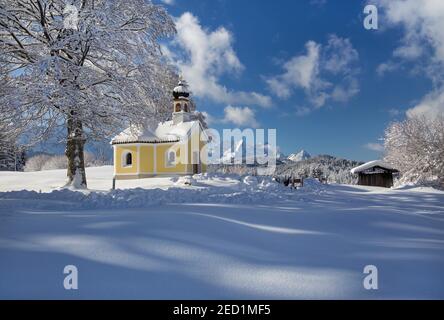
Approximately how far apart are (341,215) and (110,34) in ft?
39.5

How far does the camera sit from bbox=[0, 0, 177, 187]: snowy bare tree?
12883 mm

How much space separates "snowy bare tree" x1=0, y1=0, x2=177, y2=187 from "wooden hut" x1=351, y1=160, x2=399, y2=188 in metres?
29.8

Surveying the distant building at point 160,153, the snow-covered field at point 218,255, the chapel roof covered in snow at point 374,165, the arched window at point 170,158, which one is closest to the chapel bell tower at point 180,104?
the distant building at point 160,153

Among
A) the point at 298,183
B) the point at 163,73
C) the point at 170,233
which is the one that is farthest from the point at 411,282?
the point at 298,183

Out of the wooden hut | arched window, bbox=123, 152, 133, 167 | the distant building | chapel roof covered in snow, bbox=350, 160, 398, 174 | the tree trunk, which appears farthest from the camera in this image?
the wooden hut

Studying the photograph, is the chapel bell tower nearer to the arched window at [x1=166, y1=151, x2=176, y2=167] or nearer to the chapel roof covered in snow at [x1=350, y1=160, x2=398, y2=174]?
the arched window at [x1=166, y1=151, x2=176, y2=167]

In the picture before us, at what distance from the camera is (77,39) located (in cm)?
1311

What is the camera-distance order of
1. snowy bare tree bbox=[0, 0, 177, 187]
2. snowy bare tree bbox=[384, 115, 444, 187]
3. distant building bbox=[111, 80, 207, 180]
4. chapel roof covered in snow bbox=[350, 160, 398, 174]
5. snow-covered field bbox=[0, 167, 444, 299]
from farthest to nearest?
chapel roof covered in snow bbox=[350, 160, 398, 174] < snowy bare tree bbox=[384, 115, 444, 187] < distant building bbox=[111, 80, 207, 180] < snowy bare tree bbox=[0, 0, 177, 187] < snow-covered field bbox=[0, 167, 444, 299]

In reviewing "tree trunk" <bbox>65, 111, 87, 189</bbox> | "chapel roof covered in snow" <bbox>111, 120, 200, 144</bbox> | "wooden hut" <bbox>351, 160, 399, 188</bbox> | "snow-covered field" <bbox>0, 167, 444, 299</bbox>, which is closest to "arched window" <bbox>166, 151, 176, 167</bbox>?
"chapel roof covered in snow" <bbox>111, 120, 200, 144</bbox>

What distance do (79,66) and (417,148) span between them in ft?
100.0

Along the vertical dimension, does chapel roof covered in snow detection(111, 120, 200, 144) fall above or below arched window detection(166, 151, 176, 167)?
above

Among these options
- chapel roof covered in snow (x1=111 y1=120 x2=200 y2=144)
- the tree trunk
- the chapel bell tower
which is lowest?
the tree trunk

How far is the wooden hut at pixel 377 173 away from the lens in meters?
37.9

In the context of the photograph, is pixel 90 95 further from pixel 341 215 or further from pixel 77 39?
pixel 341 215
